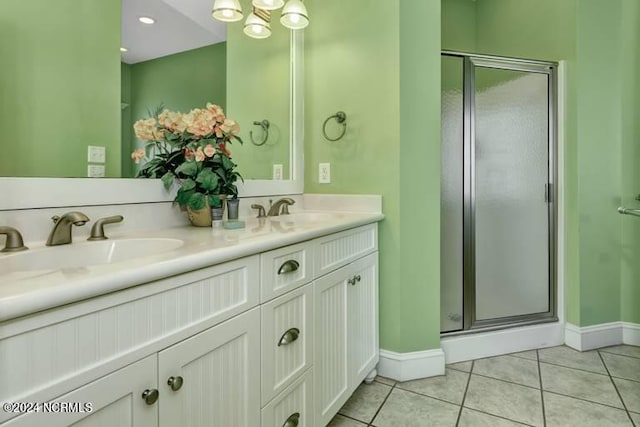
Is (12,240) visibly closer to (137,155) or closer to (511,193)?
(137,155)

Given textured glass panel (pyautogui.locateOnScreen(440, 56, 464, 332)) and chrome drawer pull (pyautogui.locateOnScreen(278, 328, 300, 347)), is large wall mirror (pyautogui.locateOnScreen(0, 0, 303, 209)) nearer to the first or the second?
chrome drawer pull (pyautogui.locateOnScreen(278, 328, 300, 347))

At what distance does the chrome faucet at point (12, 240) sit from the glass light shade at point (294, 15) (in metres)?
1.61

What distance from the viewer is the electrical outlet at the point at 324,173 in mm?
2107

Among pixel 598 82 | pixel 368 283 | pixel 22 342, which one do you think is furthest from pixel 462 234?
pixel 22 342

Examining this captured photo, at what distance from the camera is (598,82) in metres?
2.21

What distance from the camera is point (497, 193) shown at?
2217 millimetres

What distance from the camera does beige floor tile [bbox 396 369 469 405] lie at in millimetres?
1742

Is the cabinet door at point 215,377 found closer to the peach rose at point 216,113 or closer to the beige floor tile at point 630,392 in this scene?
the peach rose at point 216,113

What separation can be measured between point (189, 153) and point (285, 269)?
1.96ft

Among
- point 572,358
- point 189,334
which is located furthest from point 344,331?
point 572,358

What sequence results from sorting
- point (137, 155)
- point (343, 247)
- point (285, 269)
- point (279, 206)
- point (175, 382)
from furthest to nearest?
point (279, 206) < point (343, 247) < point (137, 155) < point (285, 269) < point (175, 382)

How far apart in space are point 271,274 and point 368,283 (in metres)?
0.84

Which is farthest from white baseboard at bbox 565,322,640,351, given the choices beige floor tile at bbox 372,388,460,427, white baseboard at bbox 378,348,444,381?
beige floor tile at bbox 372,388,460,427

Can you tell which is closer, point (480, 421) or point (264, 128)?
point (480, 421)
